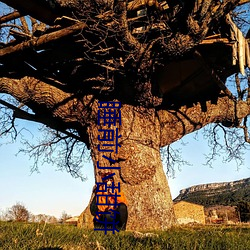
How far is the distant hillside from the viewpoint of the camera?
4155cm

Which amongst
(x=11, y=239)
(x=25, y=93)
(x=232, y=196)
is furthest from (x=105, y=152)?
(x=232, y=196)

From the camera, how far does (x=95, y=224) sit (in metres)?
6.39

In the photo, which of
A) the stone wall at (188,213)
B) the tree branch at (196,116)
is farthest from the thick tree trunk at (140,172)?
the stone wall at (188,213)

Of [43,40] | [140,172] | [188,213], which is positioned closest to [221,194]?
[188,213]

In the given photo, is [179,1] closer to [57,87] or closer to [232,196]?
[57,87]

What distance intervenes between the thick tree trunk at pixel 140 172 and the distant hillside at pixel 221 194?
31.7m

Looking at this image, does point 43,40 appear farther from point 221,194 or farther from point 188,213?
point 221,194

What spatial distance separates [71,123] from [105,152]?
1.15 meters

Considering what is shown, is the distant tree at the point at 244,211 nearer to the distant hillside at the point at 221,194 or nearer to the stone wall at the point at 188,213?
the stone wall at the point at 188,213

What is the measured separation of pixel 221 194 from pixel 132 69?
45.7 m

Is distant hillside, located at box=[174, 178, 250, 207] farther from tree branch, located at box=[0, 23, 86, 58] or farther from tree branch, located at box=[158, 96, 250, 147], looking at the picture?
tree branch, located at box=[0, 23, 86, 58]

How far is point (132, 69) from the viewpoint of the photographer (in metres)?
6.14

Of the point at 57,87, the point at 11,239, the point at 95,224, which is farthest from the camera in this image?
the point at 57,87

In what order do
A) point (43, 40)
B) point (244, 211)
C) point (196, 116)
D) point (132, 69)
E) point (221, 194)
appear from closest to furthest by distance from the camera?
Result: point (43, 40)
point (132, 69)
point (196, 116)
point (244, 211)
point (221, 194)
